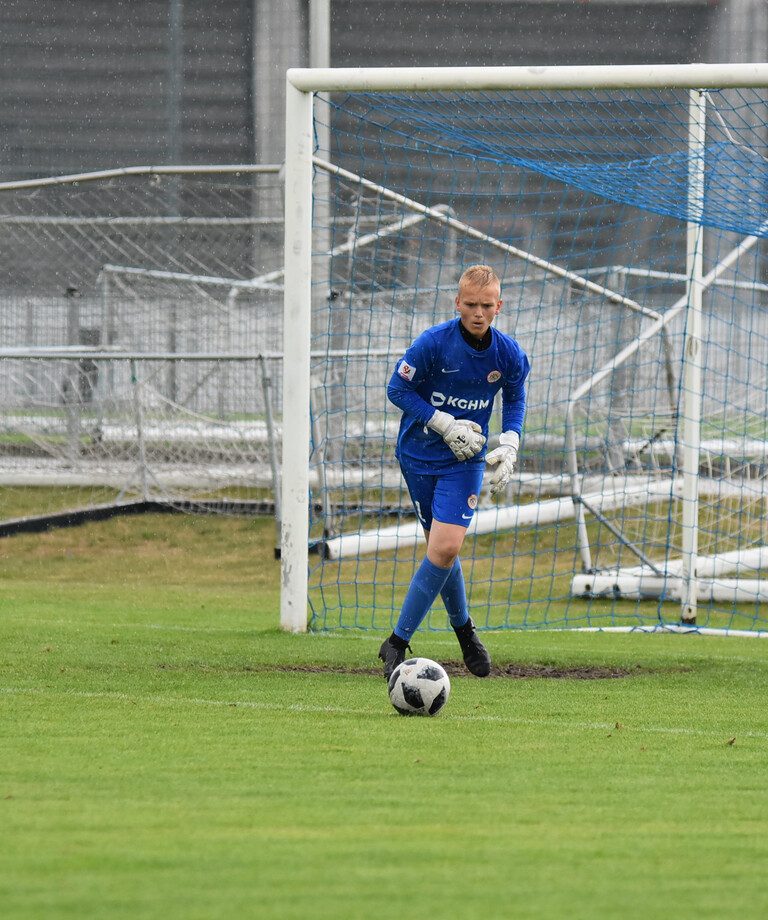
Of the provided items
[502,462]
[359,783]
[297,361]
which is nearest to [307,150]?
[297,361]

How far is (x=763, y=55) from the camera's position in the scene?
58.6 ft

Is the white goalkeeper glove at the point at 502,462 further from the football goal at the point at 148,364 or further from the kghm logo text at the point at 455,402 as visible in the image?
the football goal at the point at 148,364

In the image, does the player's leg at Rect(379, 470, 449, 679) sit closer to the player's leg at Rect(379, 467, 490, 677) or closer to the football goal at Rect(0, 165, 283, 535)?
the player's leg at Rect(379, 467, 490, 677)

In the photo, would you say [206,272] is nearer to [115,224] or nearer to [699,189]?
[115,224]

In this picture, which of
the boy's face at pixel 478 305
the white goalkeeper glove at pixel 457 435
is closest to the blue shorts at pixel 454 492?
the white goalkeeper glove at pixel 457 435

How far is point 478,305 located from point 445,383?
0.38m

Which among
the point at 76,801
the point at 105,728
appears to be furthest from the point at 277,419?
the point at 76,801

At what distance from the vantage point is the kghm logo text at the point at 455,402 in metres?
5.31

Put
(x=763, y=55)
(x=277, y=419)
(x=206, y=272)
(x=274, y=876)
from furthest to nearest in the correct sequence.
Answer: (x=763, y=55) → (x=206, y=272) → (x=277, y=419) → (x=274, y=876)

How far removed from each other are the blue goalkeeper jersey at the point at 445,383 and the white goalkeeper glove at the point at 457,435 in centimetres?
6

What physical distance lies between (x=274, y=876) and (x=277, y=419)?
9529mm

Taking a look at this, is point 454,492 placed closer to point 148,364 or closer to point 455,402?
point 455,402

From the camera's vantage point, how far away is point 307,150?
6680 millimetres

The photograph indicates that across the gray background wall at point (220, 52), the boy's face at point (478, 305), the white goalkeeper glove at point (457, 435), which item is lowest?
the white goalkeeper glove at point (457, 435)
